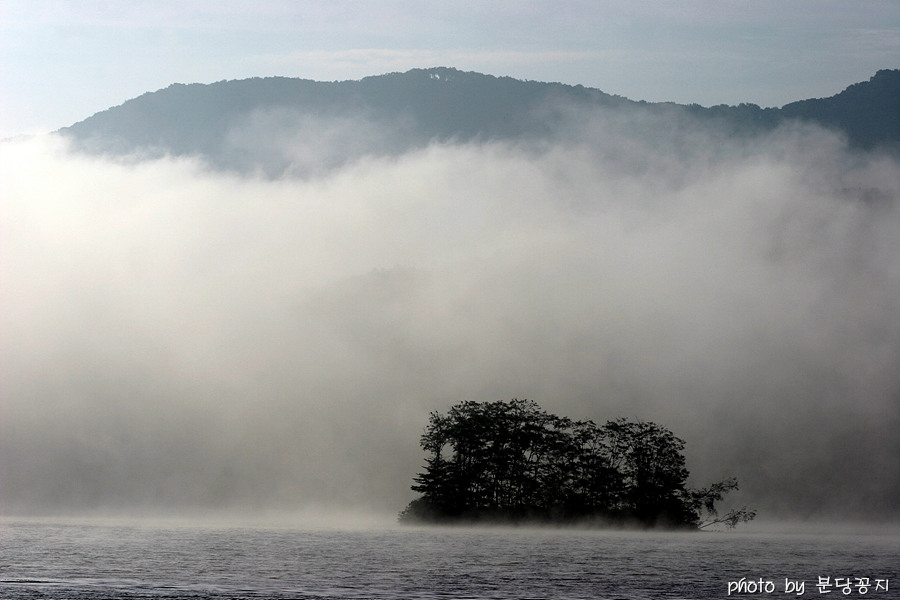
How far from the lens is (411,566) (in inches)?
2945

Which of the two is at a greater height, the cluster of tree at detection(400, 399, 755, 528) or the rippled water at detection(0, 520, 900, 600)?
the cluster of tree at detection(400, 399, 755, 528)

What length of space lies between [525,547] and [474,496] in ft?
157

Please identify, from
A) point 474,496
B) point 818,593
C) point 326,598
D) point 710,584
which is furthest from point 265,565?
point 474,496

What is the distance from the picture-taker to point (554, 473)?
476 feet

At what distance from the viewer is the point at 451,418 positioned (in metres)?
148

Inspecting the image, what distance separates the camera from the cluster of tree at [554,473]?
14500cm

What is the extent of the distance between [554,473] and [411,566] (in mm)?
72091

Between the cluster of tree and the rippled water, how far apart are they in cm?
2623

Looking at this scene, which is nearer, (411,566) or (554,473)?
(411,566)

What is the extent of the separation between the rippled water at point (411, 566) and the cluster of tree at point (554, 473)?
26.2 m

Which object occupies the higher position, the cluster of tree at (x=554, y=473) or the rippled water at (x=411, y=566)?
the cluster of tree at (x=554, y=473)

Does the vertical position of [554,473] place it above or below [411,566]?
above

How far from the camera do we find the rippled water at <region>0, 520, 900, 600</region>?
58781 millimetres

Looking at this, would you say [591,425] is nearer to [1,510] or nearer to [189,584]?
[189,584]
